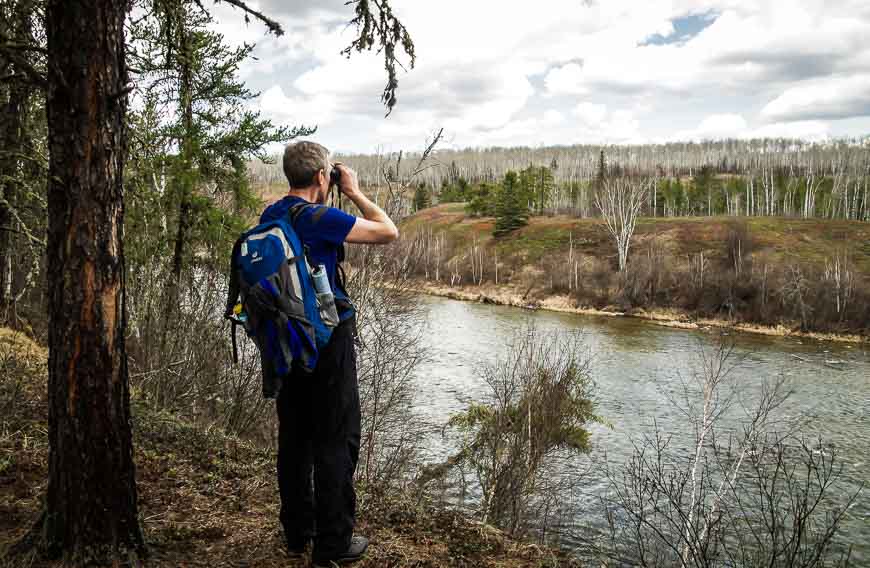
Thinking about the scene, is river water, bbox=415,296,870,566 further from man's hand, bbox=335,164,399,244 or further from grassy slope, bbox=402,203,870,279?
grassy slope, bbox=402,203,870,279

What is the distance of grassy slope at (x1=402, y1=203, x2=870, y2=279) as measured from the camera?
45.6 m

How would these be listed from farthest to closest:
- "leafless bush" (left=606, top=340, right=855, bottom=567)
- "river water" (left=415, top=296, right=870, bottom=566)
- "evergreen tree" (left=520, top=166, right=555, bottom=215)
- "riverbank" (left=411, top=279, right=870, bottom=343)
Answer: "evergreen tree" (left=520, top=166, right=555, bottom=215)
"riverbank" (left=411, top=279, right=870, bottom=343)
"river water" (left=415, top=296, right=870, bottom=566)
"leafless bush" (left=606, top=340, right=855, bottom=567)

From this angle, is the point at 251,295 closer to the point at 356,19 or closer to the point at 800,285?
the point at 356,19

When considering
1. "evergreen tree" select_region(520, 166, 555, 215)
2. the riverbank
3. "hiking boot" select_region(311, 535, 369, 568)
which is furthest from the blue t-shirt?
"evergreen tree" select_region(520, 166, 555, 215)

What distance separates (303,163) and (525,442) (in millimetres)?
8536

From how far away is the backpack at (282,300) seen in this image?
2.85 metres

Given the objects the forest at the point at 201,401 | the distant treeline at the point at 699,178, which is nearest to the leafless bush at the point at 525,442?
the forest at the point at 201,401

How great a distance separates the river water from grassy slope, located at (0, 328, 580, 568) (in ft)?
27.9

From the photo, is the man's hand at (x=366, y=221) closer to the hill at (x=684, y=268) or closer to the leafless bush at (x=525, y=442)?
the leafless bush at (x=525, y=442)

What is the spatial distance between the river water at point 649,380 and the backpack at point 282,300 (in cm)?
1010

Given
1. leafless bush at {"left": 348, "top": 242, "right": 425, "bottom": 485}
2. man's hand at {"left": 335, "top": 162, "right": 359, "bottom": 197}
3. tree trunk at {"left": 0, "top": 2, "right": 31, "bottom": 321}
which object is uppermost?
tree trunk at {"left": 0, "top": 2, "right": 31, "bottom": 321}

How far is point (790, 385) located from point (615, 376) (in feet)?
18.8

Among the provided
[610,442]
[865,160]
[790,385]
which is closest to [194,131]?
[610,442]

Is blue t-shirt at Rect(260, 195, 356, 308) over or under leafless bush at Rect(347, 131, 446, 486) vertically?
over
